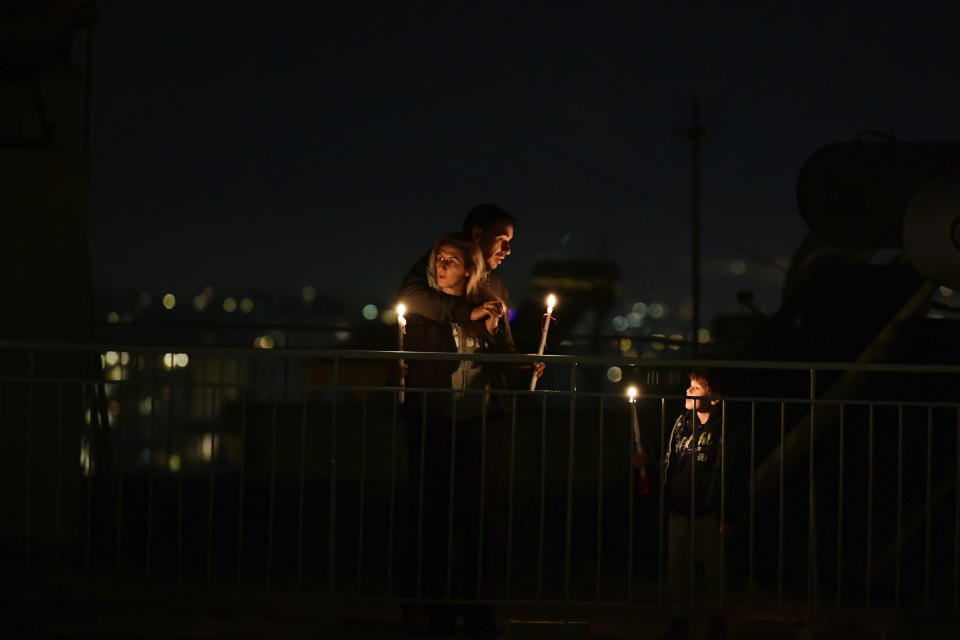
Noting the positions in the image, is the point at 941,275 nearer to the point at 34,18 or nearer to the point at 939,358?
the point at 939,358

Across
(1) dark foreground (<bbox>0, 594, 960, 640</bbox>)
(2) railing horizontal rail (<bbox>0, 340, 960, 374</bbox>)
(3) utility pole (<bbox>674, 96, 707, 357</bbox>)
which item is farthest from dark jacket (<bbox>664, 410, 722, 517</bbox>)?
(3) utility pole (<bbox>674, 96, 707, 357</bbox>)

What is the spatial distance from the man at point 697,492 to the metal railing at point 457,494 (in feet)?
0.29

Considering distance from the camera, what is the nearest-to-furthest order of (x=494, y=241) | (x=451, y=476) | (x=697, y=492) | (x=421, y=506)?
1. (x=451, y=476)
2. (x=421, y=506)
3. (x=494, y=241)
4. (x=697, y=492)

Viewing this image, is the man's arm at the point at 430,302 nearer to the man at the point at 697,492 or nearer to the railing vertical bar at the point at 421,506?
the railing vertical bar at the point at 421,506

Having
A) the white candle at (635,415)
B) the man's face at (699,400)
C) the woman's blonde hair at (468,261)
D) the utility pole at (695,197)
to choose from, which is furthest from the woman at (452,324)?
the utility pole at (695,197)

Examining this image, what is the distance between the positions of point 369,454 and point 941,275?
22.1ft

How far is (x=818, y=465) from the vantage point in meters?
11.0

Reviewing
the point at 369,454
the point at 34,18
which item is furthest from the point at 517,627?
the point at 369,454

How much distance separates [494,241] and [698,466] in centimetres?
159

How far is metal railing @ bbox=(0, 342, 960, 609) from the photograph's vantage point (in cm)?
750

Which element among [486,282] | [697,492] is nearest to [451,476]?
[486,282]

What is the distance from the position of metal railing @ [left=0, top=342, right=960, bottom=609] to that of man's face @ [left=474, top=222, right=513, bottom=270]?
573 mm

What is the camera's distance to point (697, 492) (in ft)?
25.8

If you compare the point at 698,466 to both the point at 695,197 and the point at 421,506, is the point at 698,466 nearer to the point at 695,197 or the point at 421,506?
the point at 421,506
